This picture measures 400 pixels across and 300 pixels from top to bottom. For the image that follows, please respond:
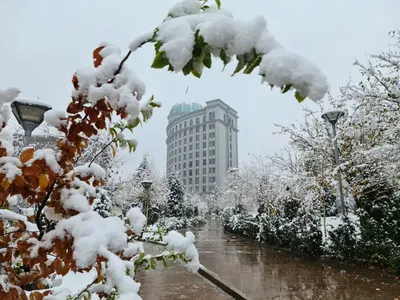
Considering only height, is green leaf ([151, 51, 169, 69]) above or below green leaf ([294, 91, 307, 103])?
above

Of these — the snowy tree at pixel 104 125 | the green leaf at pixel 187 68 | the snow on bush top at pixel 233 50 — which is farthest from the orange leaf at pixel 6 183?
the green leaf at pixel 187 68

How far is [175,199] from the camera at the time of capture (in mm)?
37438

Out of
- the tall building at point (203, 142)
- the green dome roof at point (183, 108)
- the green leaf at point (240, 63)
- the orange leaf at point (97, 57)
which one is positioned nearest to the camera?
the green leaf at point (240, 63)

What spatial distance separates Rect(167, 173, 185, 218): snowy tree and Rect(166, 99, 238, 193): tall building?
6008 cm

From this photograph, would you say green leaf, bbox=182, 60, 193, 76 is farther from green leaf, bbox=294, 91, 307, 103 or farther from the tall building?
the tall building

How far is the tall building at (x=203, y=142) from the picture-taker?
335ft

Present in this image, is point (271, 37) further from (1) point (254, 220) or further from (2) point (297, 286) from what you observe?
(1) point (254, 220)

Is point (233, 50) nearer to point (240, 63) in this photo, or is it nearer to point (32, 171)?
point (240, 63)

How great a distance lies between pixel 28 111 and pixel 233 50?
5.08 m

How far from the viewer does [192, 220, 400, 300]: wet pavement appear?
6172 mm

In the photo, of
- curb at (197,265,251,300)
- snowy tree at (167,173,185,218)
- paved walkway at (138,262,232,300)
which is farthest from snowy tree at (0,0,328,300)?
snowy tree at (167,173,185,218)

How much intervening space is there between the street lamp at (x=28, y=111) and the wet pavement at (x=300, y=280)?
524 centimetres

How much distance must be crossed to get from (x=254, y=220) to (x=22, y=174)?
18.9 m

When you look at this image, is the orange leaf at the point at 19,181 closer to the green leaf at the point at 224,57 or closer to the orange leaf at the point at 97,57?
the orange leaf at the point at 97,57
